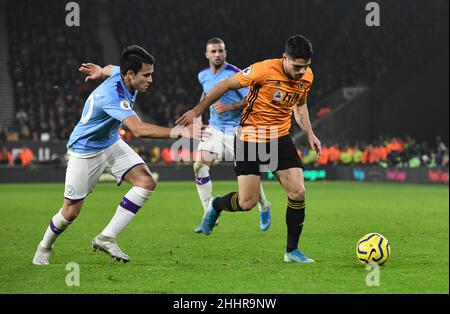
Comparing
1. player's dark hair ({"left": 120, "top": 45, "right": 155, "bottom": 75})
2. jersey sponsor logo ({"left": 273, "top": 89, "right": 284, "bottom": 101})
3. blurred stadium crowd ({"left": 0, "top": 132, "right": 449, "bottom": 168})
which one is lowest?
blurred stadium crowd ({"left": 0, "top": 132, "right": 449, "bottom": 168})

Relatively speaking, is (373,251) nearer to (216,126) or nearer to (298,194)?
(298,194)

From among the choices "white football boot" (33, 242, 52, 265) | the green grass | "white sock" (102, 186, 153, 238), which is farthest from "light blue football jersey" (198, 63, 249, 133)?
"white football boot" (33, 242, 52, 265)

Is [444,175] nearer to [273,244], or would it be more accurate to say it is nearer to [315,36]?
[315,36]

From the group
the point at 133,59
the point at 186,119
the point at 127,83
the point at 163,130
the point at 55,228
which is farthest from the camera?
the point at 55,228

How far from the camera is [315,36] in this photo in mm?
37688

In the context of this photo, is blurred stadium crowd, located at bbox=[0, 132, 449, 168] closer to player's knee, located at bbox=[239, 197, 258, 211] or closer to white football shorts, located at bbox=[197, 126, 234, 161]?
white football shorts, located at bbox=[197, 126, 234, 161]

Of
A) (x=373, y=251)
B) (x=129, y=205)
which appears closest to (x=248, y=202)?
(x=129, y=205)

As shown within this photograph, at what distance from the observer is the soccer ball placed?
24.8 ft

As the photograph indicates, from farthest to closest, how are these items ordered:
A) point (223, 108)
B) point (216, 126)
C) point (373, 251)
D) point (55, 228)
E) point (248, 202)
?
point (216, 126), point (223, 108), point (248, 202), point (55, 228), point (373, 251)

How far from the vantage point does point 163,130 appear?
6945 mm

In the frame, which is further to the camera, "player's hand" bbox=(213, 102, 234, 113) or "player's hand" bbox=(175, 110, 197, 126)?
"player's hand" bbox=(213, 102, 234, 113)

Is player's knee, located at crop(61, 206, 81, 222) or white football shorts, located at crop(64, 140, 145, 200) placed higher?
white football shorts, located at crop(64, 140, 145, 200)

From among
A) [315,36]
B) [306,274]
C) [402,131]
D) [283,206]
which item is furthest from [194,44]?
[306,274]

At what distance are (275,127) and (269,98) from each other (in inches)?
13.7
